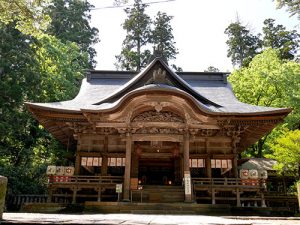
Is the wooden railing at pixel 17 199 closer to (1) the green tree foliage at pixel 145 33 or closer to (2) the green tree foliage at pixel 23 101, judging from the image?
(2) the green tree foliage at pixel 23 101

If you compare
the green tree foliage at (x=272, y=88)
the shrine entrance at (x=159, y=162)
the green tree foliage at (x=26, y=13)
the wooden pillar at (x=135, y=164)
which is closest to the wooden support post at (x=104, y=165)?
the wooden pillar at (x=135, y=164)

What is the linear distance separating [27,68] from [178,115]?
562 inches

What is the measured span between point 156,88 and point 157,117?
2016mm

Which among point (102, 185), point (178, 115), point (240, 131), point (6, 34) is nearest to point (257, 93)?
point (240, 131)

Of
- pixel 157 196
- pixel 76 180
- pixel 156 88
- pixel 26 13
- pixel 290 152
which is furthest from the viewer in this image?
pixel 157 196

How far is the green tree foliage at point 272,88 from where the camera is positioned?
78.1 feet

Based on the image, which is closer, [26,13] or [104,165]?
[26,13]

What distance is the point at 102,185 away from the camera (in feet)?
46.0

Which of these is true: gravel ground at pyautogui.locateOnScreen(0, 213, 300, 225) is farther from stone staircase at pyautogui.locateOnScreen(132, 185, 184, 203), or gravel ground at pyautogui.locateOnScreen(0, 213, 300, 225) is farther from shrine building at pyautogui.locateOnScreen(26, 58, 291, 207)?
stone staircase at pyautogui.locateOnScreen(132, 185, 184, 203)

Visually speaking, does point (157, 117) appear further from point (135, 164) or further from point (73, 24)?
point (73, 24)

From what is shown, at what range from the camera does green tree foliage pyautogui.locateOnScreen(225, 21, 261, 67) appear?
40716 millimetres

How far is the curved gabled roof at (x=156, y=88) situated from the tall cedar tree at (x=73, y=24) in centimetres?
1828

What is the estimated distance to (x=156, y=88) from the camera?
13836 mm

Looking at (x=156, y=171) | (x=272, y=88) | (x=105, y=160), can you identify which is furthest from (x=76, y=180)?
(x=272, y=88)
